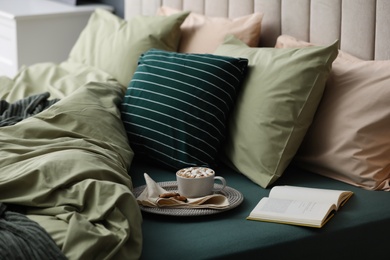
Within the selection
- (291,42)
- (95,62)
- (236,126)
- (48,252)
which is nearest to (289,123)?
(236,126)

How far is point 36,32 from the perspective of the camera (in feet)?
13.5

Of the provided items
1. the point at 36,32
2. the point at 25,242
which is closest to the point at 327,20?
the point at 25,242

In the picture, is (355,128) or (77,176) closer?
(77,176)

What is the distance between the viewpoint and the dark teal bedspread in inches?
79.8

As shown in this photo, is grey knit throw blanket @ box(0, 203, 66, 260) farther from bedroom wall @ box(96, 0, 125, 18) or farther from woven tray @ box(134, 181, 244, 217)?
bedroom wall @ box(96, 0, 125, 18)

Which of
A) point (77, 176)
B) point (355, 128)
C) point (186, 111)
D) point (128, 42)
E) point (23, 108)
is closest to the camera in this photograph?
point (77, 176)

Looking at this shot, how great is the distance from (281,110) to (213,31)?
775mm

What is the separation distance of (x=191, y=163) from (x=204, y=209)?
1.35 feet

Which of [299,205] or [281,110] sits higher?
[281,110]

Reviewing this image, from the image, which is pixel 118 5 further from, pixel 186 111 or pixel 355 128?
A: pixel 355 128

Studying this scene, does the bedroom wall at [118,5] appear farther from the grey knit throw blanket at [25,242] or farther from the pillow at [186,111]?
the grey knit throw blanket at [25,242]

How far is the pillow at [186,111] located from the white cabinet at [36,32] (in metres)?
1.48

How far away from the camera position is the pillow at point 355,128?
244cm

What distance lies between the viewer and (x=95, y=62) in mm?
3508
